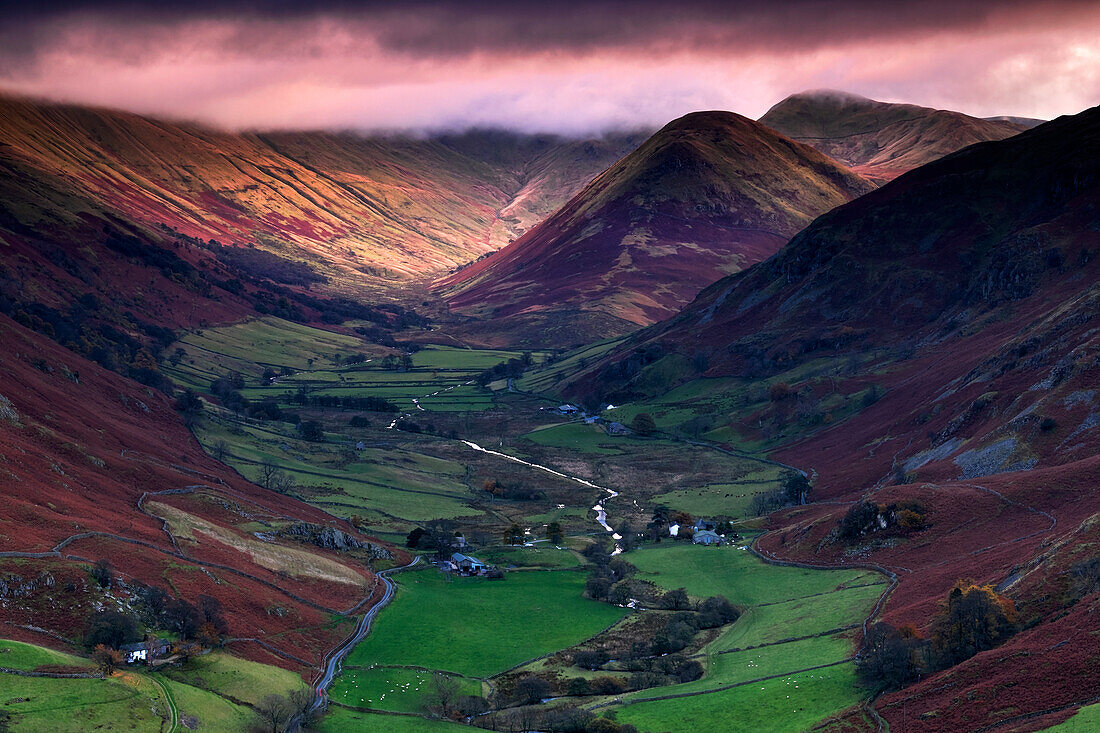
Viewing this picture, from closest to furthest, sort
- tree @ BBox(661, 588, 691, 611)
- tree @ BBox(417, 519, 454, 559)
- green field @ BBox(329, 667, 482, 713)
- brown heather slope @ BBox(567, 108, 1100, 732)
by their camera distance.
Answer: brown heather slope @ BBox(567, 108, 1100, 732), green field @ BBox(329, 667, 482, 713), tree @ BBox(661, 588, 691, 611), tree @ BBox(417, 519, 454, 559)

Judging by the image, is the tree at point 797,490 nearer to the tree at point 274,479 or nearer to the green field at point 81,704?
the tree at point 274,479

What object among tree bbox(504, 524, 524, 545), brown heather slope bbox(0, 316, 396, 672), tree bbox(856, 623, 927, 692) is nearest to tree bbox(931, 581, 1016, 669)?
tree bbox(856, 623, 927, 692)

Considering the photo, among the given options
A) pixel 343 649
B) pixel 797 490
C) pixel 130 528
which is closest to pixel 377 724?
pixel 343 649

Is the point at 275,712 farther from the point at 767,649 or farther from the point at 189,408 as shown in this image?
the point at 189,408

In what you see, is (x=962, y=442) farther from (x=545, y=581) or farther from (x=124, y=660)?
(x=124, y=660)

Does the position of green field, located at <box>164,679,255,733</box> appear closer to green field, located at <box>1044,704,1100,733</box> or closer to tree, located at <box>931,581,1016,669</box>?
tree, located at <box>931,581,1016,669</box>
